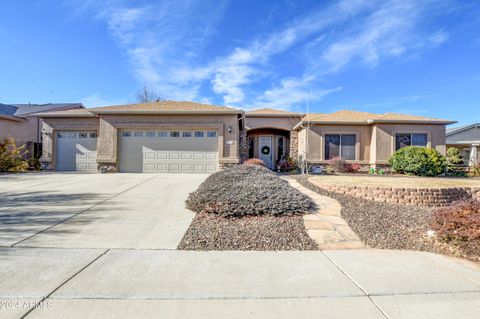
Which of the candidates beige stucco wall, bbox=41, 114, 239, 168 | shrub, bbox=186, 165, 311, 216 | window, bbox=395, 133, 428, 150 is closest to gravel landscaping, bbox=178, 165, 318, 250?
shrub, bbox=186, 165, 311, 216

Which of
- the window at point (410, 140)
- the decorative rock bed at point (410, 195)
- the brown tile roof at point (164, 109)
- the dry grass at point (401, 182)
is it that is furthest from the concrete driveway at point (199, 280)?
the window at point (410, 140)

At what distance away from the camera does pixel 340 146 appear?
50.9ft

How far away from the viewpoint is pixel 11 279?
9.35ft

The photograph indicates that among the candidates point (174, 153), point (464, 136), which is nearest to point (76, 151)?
point (174, 153)

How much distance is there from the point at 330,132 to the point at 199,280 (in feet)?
46.7

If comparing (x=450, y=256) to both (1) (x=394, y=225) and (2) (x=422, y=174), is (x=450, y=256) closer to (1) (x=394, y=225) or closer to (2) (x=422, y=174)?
(1) (x=394, y=225)

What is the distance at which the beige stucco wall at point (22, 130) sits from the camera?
1674cm

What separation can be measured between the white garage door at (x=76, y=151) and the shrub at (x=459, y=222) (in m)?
15.7

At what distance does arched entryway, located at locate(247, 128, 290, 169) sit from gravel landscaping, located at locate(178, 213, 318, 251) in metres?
12.6

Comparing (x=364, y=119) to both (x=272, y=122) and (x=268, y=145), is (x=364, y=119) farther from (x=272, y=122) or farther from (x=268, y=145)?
(x=268, y=145)

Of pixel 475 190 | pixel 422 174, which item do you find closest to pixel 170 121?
pixel 475 190

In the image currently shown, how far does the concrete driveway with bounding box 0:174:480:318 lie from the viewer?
2.38m

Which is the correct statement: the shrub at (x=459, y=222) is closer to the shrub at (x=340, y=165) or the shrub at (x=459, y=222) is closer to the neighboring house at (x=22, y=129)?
the shrub at (x=340, y=165)

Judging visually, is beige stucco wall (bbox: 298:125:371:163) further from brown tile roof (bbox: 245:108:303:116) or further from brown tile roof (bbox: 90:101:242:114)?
brown tile roof (bbox: 90:101:242:114)
